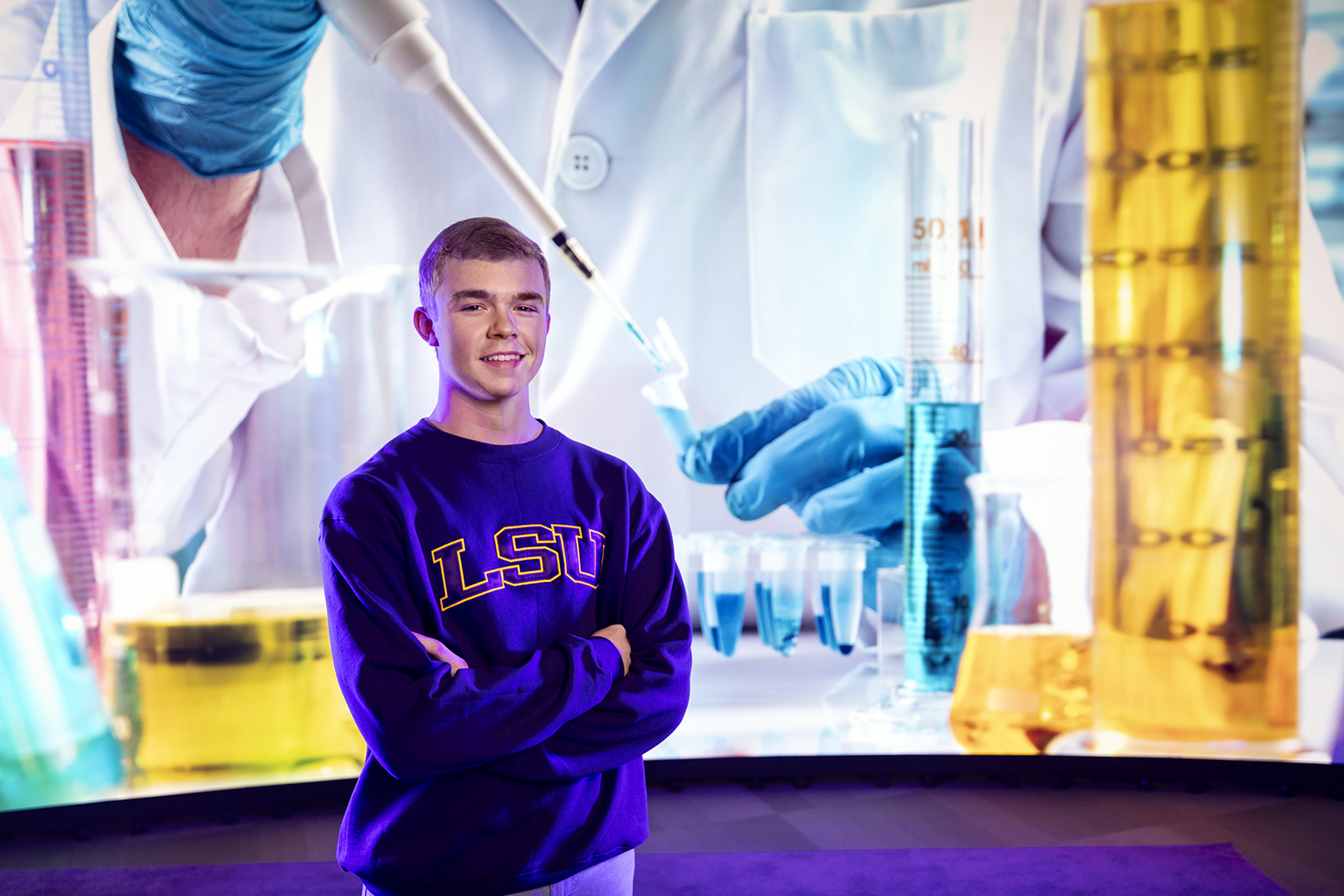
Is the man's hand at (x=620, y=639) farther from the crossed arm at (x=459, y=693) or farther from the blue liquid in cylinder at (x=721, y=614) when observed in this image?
the blue liquid in cylinder at (x=721, y=614)

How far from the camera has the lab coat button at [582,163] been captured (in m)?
2.06

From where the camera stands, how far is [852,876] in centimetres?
174

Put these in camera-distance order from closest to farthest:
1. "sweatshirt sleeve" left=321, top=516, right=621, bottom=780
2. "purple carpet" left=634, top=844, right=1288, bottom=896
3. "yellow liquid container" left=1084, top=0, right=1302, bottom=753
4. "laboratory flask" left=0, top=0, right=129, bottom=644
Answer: "sweatshirt sleeve" left=321, top=516, right=621, bottom=780 → "purple carpet" left=634, top=844, right=1288, bottom=896 → "laboratory flask" left=0, top=0, right=129, bottom=644 → "yellow liquid container" left=1084, top=0, right=1302, bottom=753

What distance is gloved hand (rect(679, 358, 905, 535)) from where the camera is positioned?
2.08 meters

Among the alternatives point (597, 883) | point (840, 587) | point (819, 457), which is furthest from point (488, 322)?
point (840, 587)

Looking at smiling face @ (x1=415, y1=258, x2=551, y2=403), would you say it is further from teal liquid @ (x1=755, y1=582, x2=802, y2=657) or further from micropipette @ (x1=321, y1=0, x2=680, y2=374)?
teal liquid @ (x1=755, y1=582, x2=802, y2=657)

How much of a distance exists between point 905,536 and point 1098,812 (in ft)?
2.16

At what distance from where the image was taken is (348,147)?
199 centimetres

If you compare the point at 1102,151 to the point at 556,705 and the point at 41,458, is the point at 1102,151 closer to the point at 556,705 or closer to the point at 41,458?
the point at 556,705

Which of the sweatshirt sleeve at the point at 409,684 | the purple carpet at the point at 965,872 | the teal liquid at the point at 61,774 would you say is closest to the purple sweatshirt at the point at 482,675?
the sweatshirt sleeve at the point at 409,684

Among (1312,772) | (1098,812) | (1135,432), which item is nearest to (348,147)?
(1135,432)

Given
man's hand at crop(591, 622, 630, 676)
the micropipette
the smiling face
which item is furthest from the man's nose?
the micropipette

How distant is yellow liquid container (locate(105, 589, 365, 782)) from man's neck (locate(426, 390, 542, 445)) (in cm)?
119

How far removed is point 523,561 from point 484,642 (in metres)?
0.07
